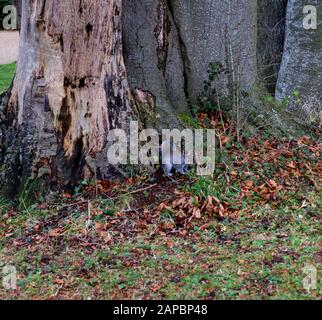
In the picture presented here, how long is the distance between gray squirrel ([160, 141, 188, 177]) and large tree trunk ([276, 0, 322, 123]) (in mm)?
2519

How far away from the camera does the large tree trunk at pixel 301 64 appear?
727cm

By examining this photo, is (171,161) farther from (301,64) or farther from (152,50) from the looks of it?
(301,64)

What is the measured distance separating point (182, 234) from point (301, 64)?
3.62 metres

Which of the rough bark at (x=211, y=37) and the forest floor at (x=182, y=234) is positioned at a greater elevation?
the rough bark at (x=211, y=37)

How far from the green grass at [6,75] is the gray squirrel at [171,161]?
6.78 metres

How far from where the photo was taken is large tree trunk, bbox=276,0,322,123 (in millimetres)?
7273

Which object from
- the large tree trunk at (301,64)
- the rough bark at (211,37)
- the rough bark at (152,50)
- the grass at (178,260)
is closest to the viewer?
the grass at (178,260)

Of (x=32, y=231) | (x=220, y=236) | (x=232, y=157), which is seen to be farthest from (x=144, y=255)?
(x=232, y=157)

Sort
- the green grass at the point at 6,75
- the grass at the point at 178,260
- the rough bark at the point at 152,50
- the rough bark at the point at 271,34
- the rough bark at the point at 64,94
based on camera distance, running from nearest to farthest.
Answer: the grass at the point at 178,260
the rough bark at the point at 64,94
the rough bark at the point at 152,50
the rough bark at the point at 271,34
the green grass at the point at 6,75

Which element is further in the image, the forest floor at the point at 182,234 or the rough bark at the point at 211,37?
the rough bark at the point at 211,37

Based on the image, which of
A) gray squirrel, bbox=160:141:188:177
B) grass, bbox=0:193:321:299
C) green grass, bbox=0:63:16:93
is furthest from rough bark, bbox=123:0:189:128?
green grass, bbox=0:63:16:93

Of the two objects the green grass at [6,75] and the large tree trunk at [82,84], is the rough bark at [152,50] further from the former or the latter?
the green grass at [6,75]

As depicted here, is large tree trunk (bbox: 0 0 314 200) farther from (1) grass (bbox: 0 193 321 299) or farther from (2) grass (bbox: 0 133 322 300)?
(1) grass (bbox: 0 193 321 299)

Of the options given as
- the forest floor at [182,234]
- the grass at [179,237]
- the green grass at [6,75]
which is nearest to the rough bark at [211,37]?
the forest floor at [182,234]
